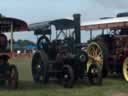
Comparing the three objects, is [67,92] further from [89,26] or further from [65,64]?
[89,26]

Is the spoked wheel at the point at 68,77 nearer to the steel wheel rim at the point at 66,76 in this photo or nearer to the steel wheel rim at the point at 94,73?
the steel wheel rim at the point at 66,76

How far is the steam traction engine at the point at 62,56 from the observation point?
633 inches

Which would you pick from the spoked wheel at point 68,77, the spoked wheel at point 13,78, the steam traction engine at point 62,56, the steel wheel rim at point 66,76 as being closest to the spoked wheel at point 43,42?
the steam traction engine at point 62,56

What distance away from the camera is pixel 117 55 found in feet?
59.4

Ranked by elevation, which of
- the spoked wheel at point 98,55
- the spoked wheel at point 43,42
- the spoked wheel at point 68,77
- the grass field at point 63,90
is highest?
the spoked wheel at point 43,42

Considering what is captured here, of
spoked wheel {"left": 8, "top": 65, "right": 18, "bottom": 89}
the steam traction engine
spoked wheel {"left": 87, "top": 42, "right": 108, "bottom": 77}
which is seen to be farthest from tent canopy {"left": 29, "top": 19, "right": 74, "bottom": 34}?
spoked wheel {"left": 8, "top": 65, "right": 18, "bottom": 89}

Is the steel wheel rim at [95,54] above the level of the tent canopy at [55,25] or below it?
below

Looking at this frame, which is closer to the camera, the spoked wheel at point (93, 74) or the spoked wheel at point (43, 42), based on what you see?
the spoked wheel at point (93, 74)

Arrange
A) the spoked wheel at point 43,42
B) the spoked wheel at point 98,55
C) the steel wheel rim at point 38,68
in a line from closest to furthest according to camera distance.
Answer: the steel wheel rim at point 38,68 < the spoked wheel at point 43,42 < the spoked wheel at point 98,55

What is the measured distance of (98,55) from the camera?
1872 cm

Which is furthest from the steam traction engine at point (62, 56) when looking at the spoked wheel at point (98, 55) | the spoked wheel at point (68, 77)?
the spoked wheel at point (98, 55)

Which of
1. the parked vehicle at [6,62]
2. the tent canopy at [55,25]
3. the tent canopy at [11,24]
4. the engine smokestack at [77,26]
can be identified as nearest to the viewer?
the parked vehicle at [6,62]

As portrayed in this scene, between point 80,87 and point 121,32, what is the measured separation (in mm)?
4628

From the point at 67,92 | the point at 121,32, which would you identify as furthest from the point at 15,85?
the point at 121,32
